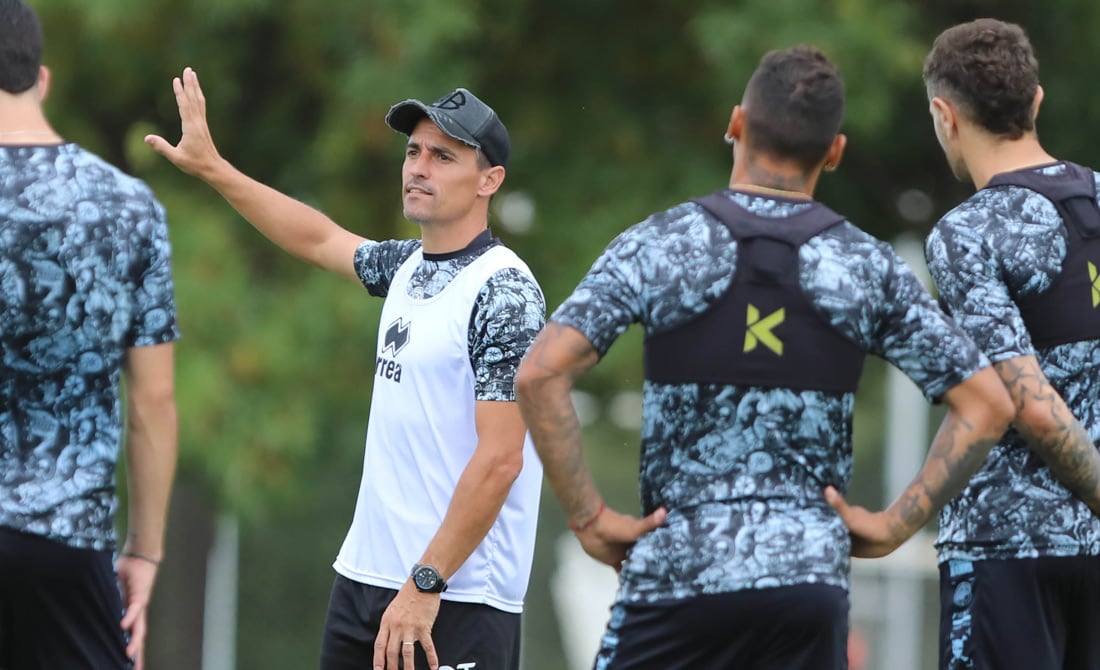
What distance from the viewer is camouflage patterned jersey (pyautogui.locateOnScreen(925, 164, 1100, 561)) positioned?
4.19m

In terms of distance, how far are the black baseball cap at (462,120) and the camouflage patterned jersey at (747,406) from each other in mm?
1217

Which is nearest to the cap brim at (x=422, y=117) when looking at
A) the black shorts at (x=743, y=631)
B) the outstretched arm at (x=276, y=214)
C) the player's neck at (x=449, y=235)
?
the player's neck at (x=449, y=235)

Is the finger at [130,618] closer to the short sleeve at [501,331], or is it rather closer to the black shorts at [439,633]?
the black shorts at [439,633]

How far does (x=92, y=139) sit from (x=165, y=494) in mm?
5660

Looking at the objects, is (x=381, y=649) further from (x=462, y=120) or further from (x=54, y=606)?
(x=462, y=120)

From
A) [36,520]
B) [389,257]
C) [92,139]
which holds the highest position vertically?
[92,139]

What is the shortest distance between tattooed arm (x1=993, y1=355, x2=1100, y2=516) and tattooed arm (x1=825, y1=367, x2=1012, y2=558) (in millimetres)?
390

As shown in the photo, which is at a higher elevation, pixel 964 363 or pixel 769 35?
pixel 769 35

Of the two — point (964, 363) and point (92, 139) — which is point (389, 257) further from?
point (92, 139)

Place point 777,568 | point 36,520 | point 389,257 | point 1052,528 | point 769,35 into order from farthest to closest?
point 769,35
point 389,257
point 1052,528
point 36,520
point 777,568

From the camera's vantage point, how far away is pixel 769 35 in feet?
27.3

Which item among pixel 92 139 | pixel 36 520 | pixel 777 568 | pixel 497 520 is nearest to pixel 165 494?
pixel 36 520

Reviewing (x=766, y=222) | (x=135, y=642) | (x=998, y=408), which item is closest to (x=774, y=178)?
(x=766, y=222)

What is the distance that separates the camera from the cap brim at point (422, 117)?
4656 mm
